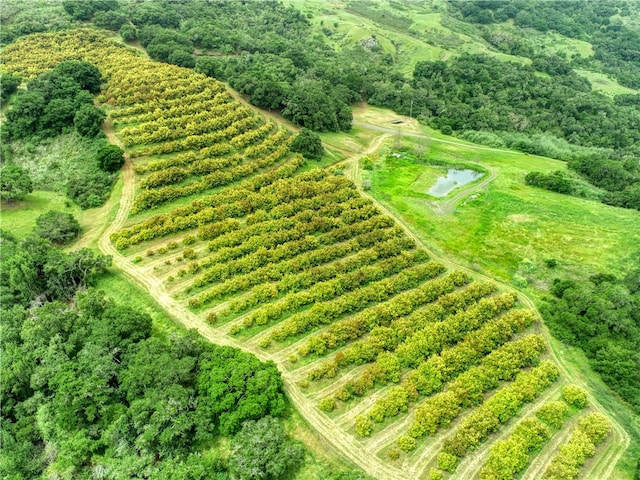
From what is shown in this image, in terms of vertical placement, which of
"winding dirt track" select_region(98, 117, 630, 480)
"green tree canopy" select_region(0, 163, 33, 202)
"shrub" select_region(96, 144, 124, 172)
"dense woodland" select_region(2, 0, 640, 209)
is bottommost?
"winding dirt track" select_region(98, 117, 630, 480)

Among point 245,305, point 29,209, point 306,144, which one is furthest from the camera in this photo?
point 306,144

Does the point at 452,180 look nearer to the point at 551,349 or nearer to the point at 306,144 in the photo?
the point at 306,144

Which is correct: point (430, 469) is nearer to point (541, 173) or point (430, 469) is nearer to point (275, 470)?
point (275, 470)

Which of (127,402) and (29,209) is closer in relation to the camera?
(127,402)

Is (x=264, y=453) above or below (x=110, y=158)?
below

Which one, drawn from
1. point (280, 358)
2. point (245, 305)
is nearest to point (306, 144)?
point (245, 305)

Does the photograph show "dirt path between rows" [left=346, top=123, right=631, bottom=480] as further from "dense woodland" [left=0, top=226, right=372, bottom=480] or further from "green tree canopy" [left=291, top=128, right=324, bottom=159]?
"dense woodland" [left=0, top=226, right=372, bottom=480]

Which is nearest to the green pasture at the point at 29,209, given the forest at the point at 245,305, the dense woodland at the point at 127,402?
the forest at the point at 245,305

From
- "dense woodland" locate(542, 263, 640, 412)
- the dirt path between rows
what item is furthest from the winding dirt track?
"dense woodland" locate(542, 263, 640, 412)
